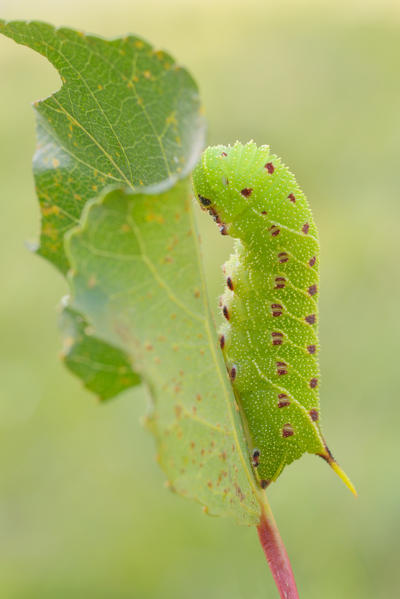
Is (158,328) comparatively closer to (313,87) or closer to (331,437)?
(331,437)

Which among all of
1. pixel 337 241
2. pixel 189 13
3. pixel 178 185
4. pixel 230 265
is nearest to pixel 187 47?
pixel 189 13

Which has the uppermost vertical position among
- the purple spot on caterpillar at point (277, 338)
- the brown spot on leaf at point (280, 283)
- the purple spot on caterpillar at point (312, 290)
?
the purple spot on caterpillar at point (312, 290)

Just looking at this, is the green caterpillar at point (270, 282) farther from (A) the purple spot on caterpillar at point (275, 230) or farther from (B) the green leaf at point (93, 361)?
(B) the green leaf at point (93, 361)

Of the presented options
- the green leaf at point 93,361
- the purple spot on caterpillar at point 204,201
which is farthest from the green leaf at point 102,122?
the purple spot on caterpillar at point 204,201

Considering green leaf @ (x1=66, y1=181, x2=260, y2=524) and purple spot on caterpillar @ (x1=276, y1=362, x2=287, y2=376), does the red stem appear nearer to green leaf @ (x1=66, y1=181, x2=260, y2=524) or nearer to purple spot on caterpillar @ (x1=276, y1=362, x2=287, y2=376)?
green leaf @ (x1=66, y1=181, x2=260, y2=524)

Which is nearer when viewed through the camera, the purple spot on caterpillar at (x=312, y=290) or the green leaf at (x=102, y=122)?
the green leaf at (x=102, y=122)

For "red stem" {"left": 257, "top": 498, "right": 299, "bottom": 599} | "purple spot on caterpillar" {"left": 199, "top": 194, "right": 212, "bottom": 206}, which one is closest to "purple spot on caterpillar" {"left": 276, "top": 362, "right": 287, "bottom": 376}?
"purple spot on caterpillar" {"left": 199, "top": 194, "right": 212, "bottom": 206}

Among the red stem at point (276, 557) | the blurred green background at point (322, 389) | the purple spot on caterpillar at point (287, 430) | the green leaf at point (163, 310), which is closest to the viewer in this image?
the green leaf at point (163, 310)
